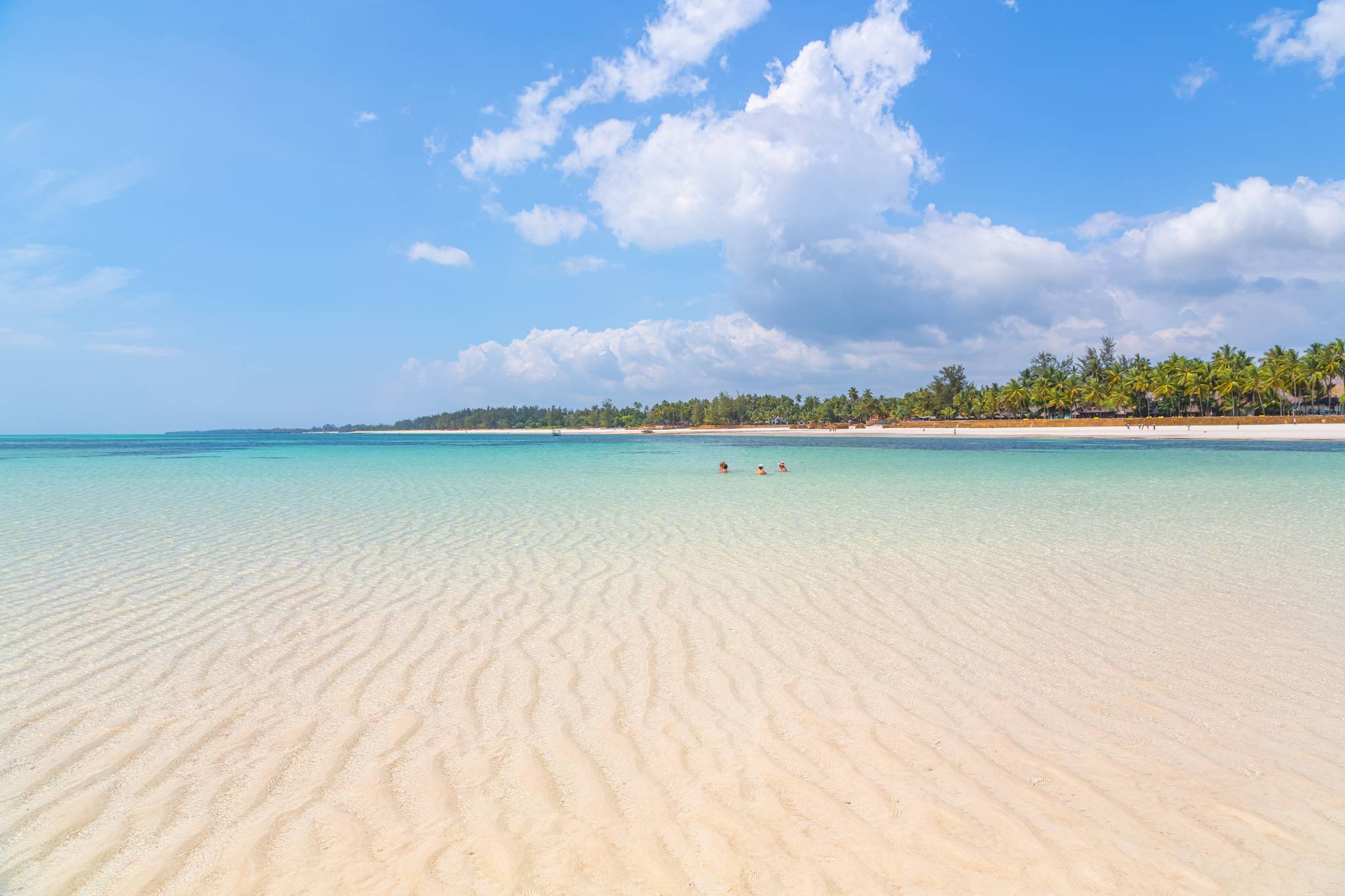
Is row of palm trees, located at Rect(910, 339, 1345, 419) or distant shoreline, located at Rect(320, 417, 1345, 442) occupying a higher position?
row of palm trees, located at Rect(910, 339, 1345, 419)

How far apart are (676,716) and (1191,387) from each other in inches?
4529

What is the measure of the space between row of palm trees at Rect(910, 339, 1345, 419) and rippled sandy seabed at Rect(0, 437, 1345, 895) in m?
100

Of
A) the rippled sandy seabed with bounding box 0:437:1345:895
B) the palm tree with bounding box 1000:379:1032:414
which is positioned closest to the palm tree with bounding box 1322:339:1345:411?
the palm tree with bounding box 1000:379:1032:414

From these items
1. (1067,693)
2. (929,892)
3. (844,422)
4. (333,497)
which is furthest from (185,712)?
(844,422)

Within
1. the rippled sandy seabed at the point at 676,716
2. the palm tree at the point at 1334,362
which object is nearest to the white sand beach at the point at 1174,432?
the palm tree at the point at 1334,362

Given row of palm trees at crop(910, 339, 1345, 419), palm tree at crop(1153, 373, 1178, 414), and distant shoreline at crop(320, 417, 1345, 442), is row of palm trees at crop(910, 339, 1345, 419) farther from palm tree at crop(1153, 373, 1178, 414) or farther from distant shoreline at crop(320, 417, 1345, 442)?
distant shoreline at crop(320, 417, 1345, 442)

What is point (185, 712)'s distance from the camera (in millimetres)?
5148

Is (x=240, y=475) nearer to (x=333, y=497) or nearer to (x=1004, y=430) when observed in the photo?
(x=333, y=497)

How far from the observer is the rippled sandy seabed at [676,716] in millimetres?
3361

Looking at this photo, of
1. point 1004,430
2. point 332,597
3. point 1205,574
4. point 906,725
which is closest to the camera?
point 906,725

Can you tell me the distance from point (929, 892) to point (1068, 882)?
671mm

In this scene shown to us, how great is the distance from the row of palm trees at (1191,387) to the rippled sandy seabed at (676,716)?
10038 centimetres

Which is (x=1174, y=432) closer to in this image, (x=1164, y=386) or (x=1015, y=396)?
(x=1164, y=386)

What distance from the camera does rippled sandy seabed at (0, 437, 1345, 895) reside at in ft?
11.0
